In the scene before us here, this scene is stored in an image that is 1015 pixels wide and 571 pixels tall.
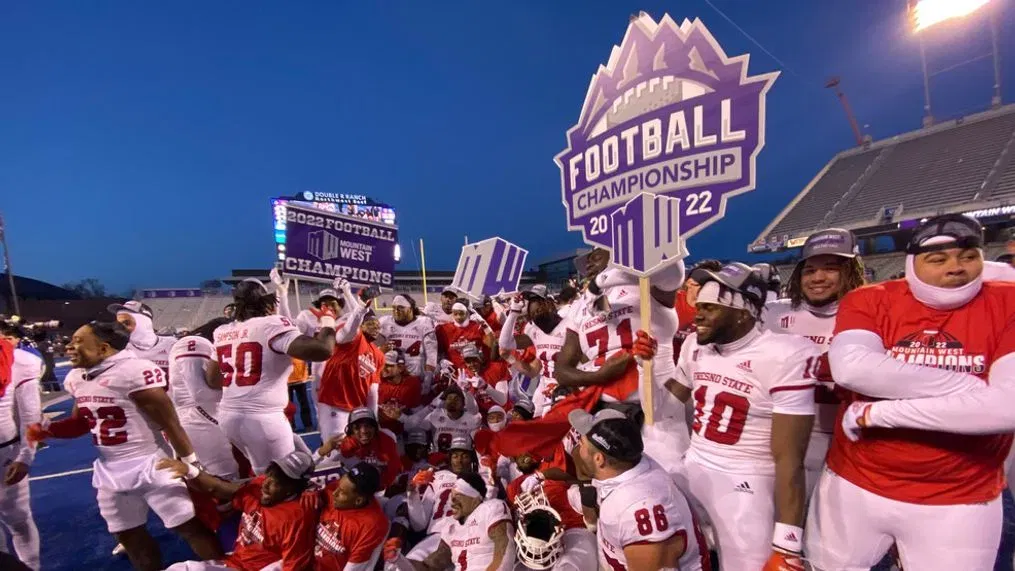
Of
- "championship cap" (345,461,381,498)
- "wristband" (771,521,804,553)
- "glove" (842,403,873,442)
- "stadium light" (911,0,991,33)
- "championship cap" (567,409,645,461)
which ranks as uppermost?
"stadium light" (911,0,991,33)

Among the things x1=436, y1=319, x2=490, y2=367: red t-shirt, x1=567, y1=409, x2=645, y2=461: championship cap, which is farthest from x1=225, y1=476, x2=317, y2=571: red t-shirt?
x1=436, y1=319, x2=490, y2=367: red t-shirt

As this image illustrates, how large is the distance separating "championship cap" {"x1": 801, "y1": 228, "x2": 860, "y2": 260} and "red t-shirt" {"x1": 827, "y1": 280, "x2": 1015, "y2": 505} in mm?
708

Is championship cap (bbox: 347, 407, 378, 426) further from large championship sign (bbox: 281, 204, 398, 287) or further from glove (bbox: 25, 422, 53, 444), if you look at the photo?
glove (bbox: 25, 422, 53, 444)

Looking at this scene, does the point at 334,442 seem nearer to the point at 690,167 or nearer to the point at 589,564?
the point at 589,564

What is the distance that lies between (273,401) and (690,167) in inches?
153

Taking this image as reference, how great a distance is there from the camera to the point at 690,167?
3.17m

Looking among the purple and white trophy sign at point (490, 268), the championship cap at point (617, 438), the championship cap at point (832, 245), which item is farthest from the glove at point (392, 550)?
the purple and white trophy sign at point (490, 268)

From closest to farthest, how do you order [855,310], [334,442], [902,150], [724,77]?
[855,310], [724,77], [334,442], [902,150]

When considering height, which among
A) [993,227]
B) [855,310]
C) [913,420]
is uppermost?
[993,227]

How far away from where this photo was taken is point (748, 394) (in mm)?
2297

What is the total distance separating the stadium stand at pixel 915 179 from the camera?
23281 mm

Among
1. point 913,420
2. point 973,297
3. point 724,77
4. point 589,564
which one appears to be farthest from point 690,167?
point 589,564

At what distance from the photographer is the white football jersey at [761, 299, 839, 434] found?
2691 mm

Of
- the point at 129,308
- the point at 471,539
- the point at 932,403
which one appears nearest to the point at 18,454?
the point at 129,308
